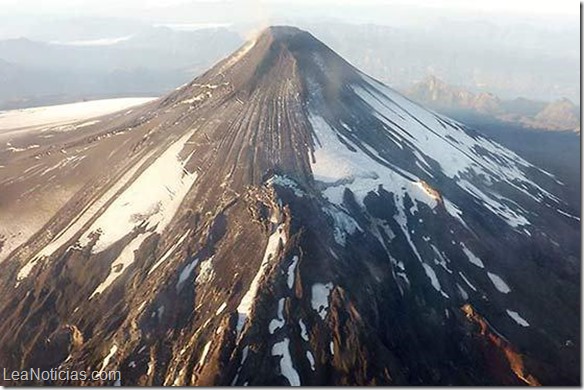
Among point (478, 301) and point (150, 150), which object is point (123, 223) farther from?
point (478, 301)

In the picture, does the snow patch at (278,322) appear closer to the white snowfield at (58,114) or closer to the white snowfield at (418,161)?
the white snowfield at (418,161)

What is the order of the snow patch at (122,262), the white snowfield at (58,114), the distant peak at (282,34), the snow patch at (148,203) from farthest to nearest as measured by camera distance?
the white snowfield at (58,114), the distant peak at (282,34), the snow patch at (148,203), the snow patch at (122,262)

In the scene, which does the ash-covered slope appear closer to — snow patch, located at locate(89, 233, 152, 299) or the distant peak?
snow patch, located at locate(89, 233, 152, 299)

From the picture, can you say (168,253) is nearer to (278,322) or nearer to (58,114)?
(278,322)

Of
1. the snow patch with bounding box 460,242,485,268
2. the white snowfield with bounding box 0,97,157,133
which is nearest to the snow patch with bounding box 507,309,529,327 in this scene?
the snow patch with bounding box 460,242,485,268

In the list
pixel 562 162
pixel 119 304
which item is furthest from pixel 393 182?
pixel 562 162

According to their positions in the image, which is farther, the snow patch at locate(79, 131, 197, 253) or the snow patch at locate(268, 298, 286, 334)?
the snow patch at locate(79, 131, 197, 253)

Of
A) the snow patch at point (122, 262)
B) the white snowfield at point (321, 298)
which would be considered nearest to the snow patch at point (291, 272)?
the white snowfield at point (321, 298)
